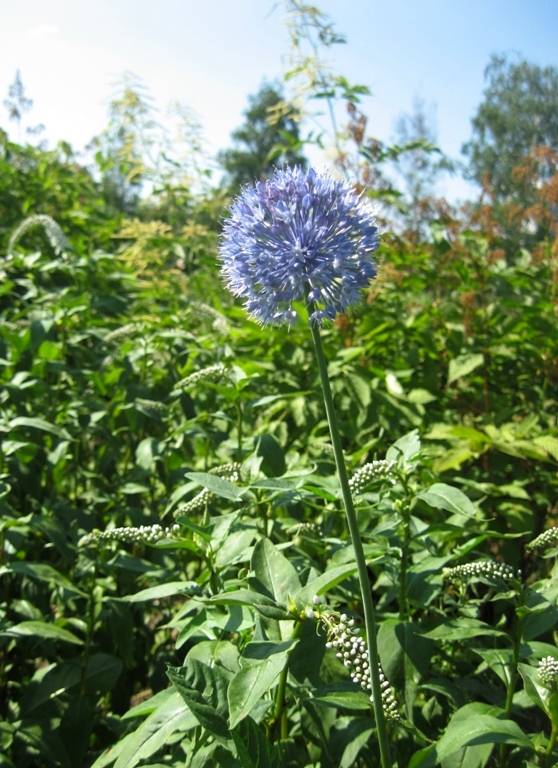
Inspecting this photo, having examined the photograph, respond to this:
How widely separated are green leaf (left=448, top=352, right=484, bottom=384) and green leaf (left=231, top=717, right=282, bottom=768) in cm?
219

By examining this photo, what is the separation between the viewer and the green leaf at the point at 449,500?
164cm

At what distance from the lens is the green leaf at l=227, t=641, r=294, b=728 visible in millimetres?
1205

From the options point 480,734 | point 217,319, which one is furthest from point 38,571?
point 217,319

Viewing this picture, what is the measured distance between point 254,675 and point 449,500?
69cm

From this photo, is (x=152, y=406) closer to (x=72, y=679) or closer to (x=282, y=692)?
(x=72, y=679)

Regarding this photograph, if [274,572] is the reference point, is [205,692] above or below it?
below

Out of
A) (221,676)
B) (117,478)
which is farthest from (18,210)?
(221,676)

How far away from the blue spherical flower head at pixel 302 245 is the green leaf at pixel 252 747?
2.82ft

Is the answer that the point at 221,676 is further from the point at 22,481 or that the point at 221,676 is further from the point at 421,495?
the point at 22,481

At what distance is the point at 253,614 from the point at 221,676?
0.18 metres

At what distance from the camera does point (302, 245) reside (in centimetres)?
146

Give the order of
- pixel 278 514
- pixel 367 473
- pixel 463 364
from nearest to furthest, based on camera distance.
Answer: pixel 367 473, pixel 278 514, pixel 463 364

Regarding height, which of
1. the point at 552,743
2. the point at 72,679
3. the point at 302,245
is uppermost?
the point at 302,245

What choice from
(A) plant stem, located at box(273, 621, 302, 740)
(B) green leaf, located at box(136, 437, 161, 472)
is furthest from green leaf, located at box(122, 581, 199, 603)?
(B) green leaf, located at box(136, 437, 161, 472)
